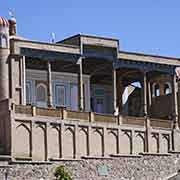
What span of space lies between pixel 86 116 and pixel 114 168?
4.03m

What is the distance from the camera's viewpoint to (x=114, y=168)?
188 ft

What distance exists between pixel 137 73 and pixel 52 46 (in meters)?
11.5

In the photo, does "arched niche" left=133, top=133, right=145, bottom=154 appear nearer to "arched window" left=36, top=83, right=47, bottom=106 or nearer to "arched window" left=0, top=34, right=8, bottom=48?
"arched window" left=36, top=83, right=47, bottom=106

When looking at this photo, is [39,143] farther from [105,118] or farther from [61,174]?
[105,118]

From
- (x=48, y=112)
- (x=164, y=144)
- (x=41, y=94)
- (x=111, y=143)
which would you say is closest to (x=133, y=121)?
(x=111, y=143)

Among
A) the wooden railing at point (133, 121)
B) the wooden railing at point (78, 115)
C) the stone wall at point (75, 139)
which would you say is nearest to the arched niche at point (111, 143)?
the stone wall at point (75, 139)

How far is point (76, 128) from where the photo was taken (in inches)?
2222

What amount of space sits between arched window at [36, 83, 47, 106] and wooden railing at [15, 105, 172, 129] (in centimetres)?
630

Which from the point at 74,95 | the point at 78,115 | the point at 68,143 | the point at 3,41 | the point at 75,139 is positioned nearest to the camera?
the point at 68,143

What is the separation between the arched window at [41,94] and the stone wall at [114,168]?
853 centimetres

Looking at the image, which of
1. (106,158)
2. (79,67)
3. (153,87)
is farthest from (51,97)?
(153,87)

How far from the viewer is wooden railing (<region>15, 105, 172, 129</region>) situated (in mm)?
53750

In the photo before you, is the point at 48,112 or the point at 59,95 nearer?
the point at 48,112

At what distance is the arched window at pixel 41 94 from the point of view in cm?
6350
